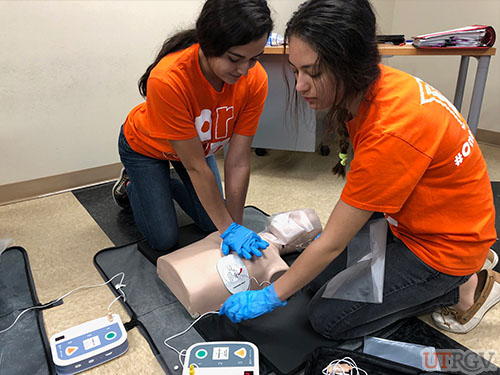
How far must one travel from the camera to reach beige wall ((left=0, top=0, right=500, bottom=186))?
1886 mm

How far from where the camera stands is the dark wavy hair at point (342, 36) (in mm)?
771

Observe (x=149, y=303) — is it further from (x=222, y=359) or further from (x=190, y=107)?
(x=190, y=107)

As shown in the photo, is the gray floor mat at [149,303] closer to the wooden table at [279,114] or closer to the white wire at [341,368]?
the white wire at [341,368]

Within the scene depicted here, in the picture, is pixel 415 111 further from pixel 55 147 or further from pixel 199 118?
pixel 55 147

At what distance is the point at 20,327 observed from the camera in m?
1.19

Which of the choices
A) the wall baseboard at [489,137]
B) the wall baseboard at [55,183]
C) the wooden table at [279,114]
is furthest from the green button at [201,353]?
the wall baseboard at [489,137]

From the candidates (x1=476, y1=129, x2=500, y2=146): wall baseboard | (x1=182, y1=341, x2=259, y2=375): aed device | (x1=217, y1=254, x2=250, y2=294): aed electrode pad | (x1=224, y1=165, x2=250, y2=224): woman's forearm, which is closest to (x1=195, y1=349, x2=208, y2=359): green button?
(x1=182, y1=341, x2=259, y2=375): aed device

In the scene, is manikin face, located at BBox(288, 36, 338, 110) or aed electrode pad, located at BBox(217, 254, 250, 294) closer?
manikin face, located at BBox(288, 36, 338, 110)

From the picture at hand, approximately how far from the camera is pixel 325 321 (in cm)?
110

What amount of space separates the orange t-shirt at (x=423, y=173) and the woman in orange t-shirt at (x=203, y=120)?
39cm

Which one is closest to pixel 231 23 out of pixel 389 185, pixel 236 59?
pixel 236 59

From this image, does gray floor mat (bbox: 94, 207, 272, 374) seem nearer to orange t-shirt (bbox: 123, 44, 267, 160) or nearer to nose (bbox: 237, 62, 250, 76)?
orange t-shirt (bbox: 123, 44, 267, 160)

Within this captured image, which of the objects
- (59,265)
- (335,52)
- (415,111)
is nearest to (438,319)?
(415,111)

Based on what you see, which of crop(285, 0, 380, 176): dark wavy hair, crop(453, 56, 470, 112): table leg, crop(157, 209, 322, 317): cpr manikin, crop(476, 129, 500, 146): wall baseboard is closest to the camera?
crop(285, 0, 380, 176): dark wavy hair
